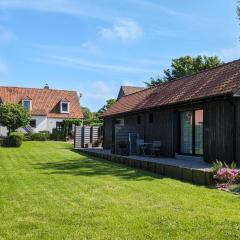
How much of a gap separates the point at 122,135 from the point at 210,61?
4040 cm

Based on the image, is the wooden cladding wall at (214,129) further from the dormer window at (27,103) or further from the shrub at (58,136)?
the dormer window at (27,103)

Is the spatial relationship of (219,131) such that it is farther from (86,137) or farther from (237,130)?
(86,137)

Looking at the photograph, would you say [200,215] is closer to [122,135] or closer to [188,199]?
[188,199]

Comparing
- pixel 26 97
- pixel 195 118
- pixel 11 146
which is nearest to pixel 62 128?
pixel 26 97

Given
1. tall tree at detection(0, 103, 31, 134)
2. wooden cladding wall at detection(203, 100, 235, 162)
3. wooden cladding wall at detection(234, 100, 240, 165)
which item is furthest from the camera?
tall tree at detection(0, 103, 31, 134)

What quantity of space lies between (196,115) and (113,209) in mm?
11095

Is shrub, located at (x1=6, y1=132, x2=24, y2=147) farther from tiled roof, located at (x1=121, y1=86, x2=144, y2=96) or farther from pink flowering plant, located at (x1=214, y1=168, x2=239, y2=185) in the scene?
tiled roof, located at (x1=121, y1=86, x2=144, y2=96)

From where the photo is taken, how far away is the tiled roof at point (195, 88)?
1784 cm

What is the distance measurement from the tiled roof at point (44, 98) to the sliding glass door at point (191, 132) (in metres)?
38.5

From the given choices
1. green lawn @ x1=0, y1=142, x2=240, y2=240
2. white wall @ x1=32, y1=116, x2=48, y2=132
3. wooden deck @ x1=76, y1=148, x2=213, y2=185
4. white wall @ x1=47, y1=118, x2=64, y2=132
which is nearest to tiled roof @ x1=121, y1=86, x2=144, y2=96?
white wall @ x1=47, y1=118, x2=64, y2=132

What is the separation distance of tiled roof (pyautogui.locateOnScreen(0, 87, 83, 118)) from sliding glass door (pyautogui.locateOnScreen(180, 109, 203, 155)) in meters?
38.5

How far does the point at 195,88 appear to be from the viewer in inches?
815

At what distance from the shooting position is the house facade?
5747 centimetres

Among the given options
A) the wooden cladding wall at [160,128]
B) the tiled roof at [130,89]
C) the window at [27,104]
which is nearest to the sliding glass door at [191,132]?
the wooden cladding wall at [160,128]
